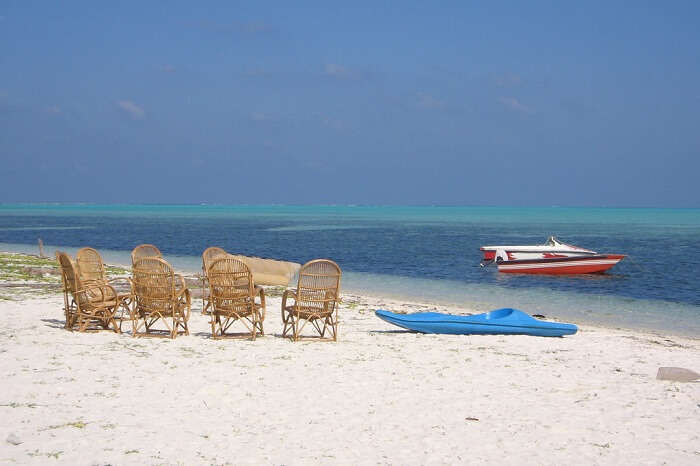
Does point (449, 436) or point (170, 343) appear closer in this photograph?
point (449, 436)

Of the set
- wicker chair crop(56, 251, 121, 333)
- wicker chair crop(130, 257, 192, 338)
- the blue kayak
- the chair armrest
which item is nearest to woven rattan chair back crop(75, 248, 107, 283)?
the chair armrest

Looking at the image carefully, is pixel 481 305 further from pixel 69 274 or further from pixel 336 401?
pixel 336 401

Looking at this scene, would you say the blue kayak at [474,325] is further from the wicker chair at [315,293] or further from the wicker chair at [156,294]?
the wicker chair at [156,294]

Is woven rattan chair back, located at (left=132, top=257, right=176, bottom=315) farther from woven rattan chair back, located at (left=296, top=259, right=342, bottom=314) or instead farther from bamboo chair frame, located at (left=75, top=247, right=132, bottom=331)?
woven rattan chair back, located at (left=296, top=259, right=342, bottom=314)

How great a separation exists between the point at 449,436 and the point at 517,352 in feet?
13.9

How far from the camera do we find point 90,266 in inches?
439

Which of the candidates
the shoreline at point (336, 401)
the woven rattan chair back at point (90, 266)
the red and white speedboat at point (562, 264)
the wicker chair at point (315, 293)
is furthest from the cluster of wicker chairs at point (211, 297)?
the red and white speedboat at point (562, 264)

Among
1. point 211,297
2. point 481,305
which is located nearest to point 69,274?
point 211,297

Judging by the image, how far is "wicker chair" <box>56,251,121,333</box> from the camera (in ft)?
32.6

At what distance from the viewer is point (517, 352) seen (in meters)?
9.80

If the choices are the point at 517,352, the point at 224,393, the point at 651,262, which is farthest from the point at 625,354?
the point at 651,262

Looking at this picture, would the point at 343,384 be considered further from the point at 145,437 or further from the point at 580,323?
the point at 580,323

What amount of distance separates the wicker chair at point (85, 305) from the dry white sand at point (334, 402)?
0.30 meters

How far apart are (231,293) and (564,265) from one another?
2079 cm
